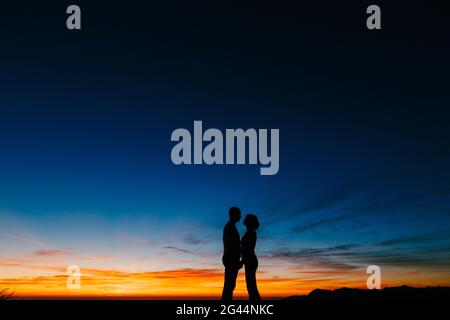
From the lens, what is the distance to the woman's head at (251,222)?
1049 centimetres

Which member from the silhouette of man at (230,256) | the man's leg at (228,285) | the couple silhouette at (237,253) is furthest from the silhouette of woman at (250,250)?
the man's leg at (228,285)

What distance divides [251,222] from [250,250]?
538 millimetres

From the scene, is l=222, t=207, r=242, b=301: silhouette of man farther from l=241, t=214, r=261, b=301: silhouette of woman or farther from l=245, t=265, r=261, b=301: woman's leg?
l=245, t=265, r=261, b=301: woman's leg

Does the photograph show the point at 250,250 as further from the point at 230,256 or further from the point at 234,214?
the point at 234,214

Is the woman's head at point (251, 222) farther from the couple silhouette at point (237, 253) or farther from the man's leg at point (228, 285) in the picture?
the man's leg at point (228, 285)

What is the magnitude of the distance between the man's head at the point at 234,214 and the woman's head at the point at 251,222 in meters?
0.40

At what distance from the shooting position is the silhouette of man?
33.5 ft
